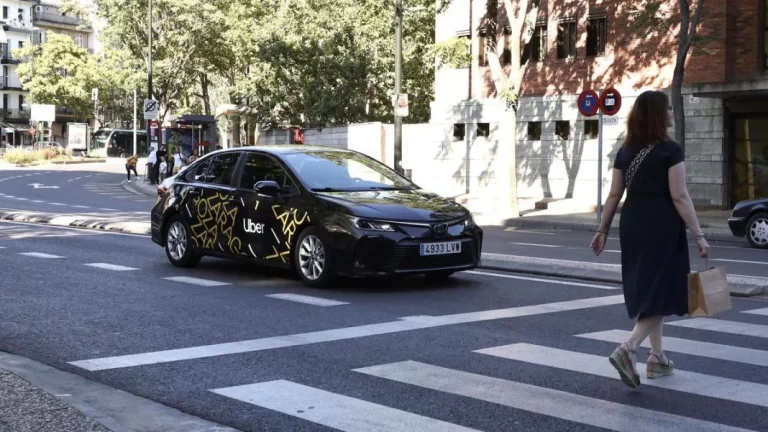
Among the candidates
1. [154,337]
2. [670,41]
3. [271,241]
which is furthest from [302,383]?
[670,41]

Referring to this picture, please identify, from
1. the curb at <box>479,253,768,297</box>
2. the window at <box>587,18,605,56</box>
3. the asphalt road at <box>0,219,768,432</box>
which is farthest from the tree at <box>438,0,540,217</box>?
the asphalt road at <box>0,219,768,432</box>

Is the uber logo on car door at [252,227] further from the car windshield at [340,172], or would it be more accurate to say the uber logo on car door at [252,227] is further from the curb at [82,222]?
the curb at [82,222]

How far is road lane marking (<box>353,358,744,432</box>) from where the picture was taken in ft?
18.2

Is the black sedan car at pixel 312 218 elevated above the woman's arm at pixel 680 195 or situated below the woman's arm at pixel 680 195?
below

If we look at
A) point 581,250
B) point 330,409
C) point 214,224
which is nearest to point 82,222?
point 214,224

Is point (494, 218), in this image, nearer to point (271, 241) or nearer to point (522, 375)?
point (271, 241)

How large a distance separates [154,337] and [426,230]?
3373mm

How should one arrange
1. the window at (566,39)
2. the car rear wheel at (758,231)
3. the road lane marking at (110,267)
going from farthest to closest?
the window at (566,39), the car rear wheel at (758,231), the road lane marking at (110,267)

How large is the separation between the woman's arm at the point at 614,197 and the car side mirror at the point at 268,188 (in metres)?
5.27

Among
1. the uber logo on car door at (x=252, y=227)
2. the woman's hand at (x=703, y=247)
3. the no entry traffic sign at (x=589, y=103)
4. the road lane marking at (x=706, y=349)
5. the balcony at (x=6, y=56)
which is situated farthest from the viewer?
the balcony at (x=6, y=56)

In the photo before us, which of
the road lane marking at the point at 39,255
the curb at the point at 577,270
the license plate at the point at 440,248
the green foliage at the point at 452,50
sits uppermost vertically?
the green foliage at the point at 452,50

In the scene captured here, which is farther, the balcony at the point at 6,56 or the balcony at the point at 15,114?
the balcony at the point at 6,56

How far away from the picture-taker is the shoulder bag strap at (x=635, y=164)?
6.41 m

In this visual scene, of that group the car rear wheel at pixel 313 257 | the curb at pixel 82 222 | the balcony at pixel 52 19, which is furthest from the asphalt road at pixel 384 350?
the balcony at pixel 52 19
